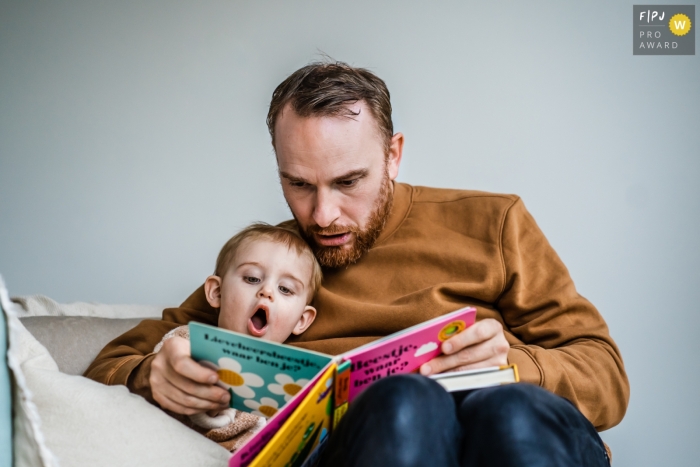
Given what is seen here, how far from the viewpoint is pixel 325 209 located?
1919mm

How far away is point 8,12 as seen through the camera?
3.23 meters

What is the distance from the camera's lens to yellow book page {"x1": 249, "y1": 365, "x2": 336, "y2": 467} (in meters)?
1.00

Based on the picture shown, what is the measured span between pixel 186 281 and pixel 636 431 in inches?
89.0

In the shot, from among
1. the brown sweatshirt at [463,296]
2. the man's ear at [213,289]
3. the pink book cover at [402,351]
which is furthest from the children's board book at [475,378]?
the man's ear at [213,289]

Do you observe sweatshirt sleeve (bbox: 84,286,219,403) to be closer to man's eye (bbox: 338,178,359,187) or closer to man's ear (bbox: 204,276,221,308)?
man's ear (bbox: 204,276,221,308)

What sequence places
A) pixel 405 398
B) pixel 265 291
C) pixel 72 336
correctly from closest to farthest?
pixel 405 398 → pixel 265 291 → pixel 72 336

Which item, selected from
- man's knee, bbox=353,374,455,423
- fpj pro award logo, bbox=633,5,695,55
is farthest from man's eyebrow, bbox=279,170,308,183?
fpj pro award logo, bbox=633,5,695,55

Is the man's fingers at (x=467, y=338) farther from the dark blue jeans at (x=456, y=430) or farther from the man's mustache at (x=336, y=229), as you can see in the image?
the man's mustache at (x=336, y=229)

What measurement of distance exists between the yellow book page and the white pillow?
0.34m

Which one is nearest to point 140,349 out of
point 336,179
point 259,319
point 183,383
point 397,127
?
point 259,319

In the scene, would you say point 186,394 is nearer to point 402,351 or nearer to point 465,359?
point 402,351

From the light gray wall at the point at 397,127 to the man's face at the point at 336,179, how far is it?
106cm

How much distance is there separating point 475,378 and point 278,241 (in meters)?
0.85

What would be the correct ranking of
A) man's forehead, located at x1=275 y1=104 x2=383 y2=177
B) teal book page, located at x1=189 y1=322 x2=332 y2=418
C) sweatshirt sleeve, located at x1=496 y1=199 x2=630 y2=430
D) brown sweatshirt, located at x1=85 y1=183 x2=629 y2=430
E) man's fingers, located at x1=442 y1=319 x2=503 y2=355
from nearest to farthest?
teal book page, located at x1=189 y1=322 x2=332 y2=418
man's fingers, located at x1=442 y1=319 x2=503 y2=355
sweatshirt sleeve, located at x1=496 y1=199 x2=630 y2=430
brown sweatshirt, located at x1=85 y1=183 x2=629 y2=430
man's forehead, located at x1=275 y1=104 x2=383 y2=177
